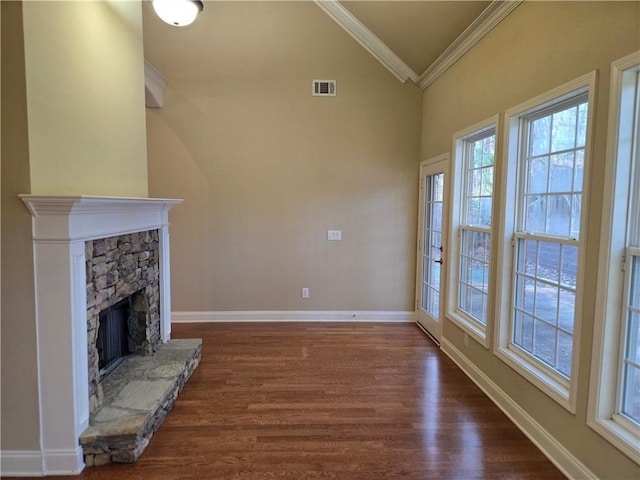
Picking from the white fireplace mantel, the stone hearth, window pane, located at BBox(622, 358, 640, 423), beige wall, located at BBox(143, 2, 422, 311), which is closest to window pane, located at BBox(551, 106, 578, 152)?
window pane, located at BBox(622, 358, 640, 423)

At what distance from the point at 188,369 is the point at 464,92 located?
136 inches

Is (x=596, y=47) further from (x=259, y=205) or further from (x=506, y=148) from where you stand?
(x=259, y=205)

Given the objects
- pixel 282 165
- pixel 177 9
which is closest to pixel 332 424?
pixel 282 165

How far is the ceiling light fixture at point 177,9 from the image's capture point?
2447 mm

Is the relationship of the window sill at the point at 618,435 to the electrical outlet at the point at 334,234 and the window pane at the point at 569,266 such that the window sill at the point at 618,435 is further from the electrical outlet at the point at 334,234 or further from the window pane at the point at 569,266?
the electrical outlet at the point at 334,234

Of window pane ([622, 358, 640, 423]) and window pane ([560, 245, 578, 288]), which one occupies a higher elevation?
window pane ([560, 245, 578, 288])

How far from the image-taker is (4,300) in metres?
1.80

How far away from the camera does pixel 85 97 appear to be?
218 centimetres

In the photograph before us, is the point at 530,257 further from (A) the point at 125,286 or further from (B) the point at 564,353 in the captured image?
(A) the point at 125,286

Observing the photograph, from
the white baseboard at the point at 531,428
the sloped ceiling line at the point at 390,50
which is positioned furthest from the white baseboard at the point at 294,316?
the sloped ceiling line at the point at 390,50

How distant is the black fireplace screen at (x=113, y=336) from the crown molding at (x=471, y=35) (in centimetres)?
363

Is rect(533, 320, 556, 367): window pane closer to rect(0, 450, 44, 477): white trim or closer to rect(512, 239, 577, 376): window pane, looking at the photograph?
rect(512, 239, 577, 376): window pane

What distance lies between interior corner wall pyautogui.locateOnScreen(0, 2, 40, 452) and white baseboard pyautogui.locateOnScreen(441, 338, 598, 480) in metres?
2.93

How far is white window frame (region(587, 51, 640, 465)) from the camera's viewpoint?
1.58m
